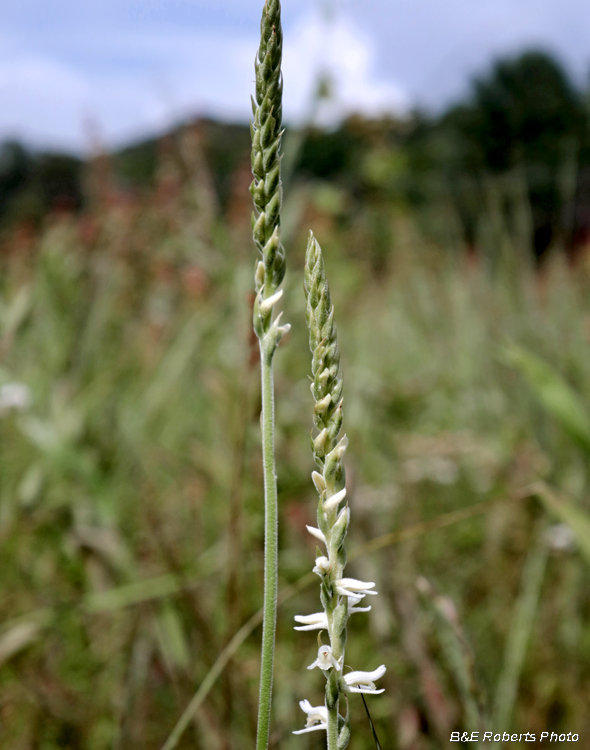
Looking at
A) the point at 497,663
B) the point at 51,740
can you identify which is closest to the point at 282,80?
the point at 51,740

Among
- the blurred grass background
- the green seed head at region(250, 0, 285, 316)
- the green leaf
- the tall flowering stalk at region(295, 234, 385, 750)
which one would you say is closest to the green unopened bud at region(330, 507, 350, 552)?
the tall flowering stalk at region(295, 234, 385, 750)

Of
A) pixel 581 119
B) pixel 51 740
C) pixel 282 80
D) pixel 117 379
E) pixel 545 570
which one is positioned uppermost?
pixel 581 119

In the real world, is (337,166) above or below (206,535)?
above

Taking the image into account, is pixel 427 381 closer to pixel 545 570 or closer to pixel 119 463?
pixel 545 570

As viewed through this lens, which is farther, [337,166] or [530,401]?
[337,166]

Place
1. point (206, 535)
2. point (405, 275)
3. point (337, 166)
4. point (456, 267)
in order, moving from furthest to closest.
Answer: point (337, 166)
point (405, 275)
point (456, 267)
point (206, 535)

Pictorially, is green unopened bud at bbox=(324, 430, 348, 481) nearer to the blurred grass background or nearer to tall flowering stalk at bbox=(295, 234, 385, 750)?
tall flowering stalk at bbox=(295, 234, 385, 750)

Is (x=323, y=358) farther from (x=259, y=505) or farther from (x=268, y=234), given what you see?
(x=259, y=505)
